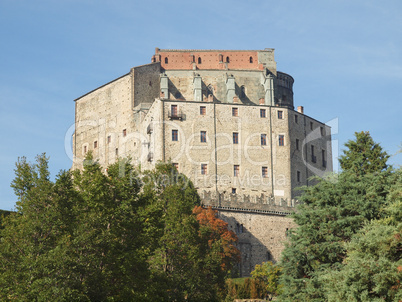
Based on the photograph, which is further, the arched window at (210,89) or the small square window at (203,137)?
the arched window at (210,89)

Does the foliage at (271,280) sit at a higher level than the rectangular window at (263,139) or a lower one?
lower

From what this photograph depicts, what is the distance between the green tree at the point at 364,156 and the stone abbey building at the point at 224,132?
789 inches

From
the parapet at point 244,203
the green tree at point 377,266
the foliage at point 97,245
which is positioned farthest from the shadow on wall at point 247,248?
the green tree at point 377,266

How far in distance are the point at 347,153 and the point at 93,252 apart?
770 inches

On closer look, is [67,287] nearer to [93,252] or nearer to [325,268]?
[93,252]

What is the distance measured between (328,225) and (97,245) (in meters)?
12.1

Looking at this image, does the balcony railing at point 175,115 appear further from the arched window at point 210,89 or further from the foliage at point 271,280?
the foliage at point 271,280

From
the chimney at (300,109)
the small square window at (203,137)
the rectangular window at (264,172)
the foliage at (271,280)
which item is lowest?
the foliage at (271,280)

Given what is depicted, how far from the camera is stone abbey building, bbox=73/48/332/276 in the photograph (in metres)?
66.1

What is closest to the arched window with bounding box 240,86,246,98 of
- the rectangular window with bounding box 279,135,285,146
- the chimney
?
the chimney

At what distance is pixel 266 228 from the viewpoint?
65.0 metres

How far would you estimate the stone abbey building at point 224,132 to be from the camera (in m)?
66.1

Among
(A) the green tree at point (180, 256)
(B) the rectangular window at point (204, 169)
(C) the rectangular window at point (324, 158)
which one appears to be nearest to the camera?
(A) the green tree at point (180, 256)

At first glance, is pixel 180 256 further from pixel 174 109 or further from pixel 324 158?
pixel 324 158
